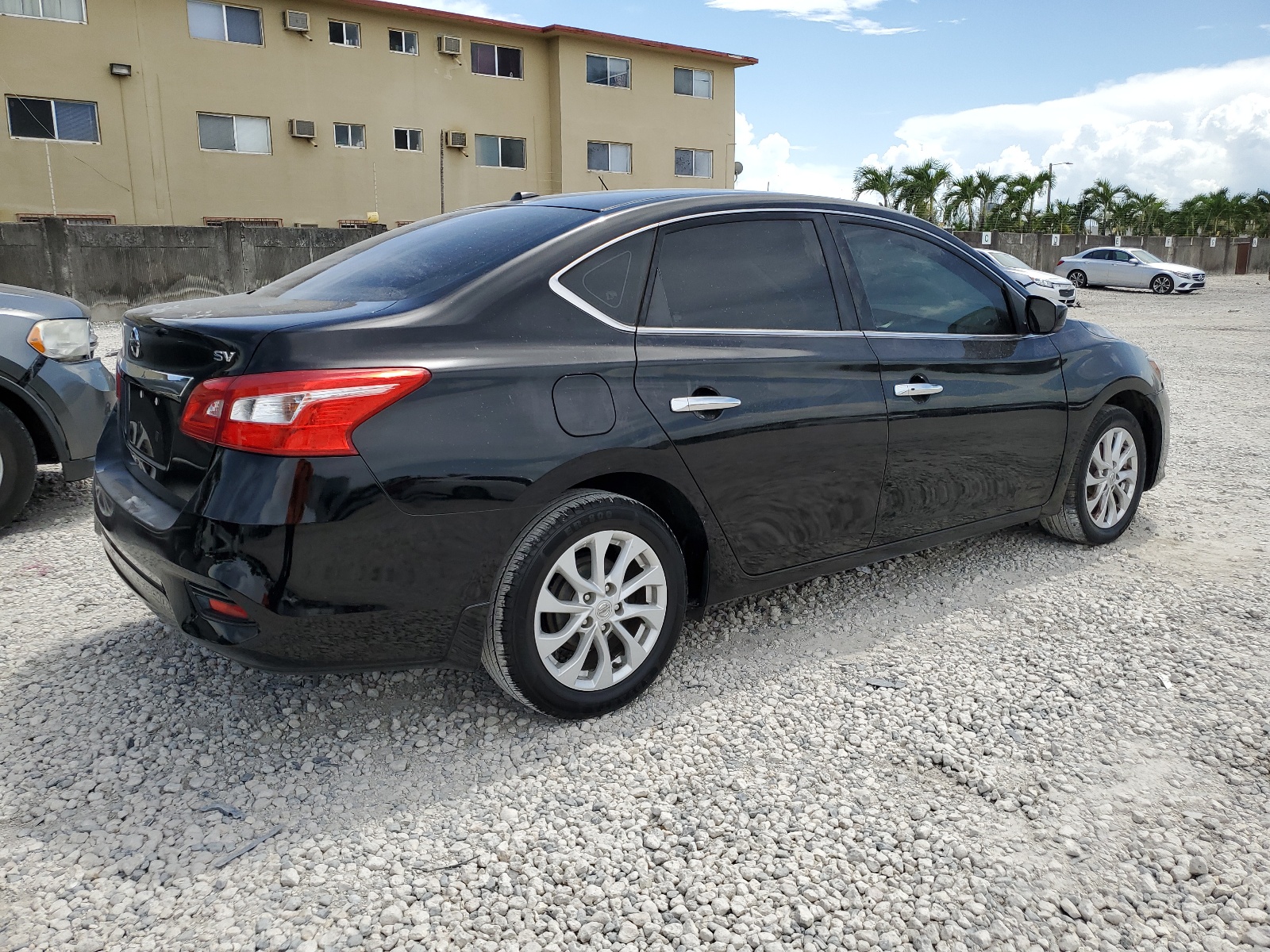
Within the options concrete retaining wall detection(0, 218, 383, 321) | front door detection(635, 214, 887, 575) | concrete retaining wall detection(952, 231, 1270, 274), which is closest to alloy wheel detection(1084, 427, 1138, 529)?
front door detection(635, 214, 887, 575)

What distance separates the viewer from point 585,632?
2.96 m

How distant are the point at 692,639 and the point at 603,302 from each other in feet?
4.55

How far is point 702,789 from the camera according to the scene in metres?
2.71

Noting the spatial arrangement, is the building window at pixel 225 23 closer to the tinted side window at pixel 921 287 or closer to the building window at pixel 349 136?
the building window at pixel 349 136

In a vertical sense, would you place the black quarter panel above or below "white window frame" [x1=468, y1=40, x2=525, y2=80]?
below

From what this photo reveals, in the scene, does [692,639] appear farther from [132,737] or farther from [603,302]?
[132,737]

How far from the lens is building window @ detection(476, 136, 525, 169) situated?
29.1 m

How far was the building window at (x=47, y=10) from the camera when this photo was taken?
2212cm

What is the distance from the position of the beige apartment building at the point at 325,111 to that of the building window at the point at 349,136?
4cm

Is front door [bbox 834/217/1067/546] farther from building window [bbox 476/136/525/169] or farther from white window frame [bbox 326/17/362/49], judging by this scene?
building window [bbox 476/136/525/169]

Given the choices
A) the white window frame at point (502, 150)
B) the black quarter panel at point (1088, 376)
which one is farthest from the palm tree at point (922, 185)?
the black quarter panel at point (1088, 376)

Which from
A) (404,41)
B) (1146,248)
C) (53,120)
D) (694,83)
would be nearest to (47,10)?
(53,120)

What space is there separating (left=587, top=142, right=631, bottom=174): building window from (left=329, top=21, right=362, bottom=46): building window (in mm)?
7355

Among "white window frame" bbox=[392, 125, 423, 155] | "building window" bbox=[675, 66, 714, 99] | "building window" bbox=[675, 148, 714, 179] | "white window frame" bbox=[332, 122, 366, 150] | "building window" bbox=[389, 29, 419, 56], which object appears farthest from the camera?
"building window" bbox=[675, 148, 714, 179]
